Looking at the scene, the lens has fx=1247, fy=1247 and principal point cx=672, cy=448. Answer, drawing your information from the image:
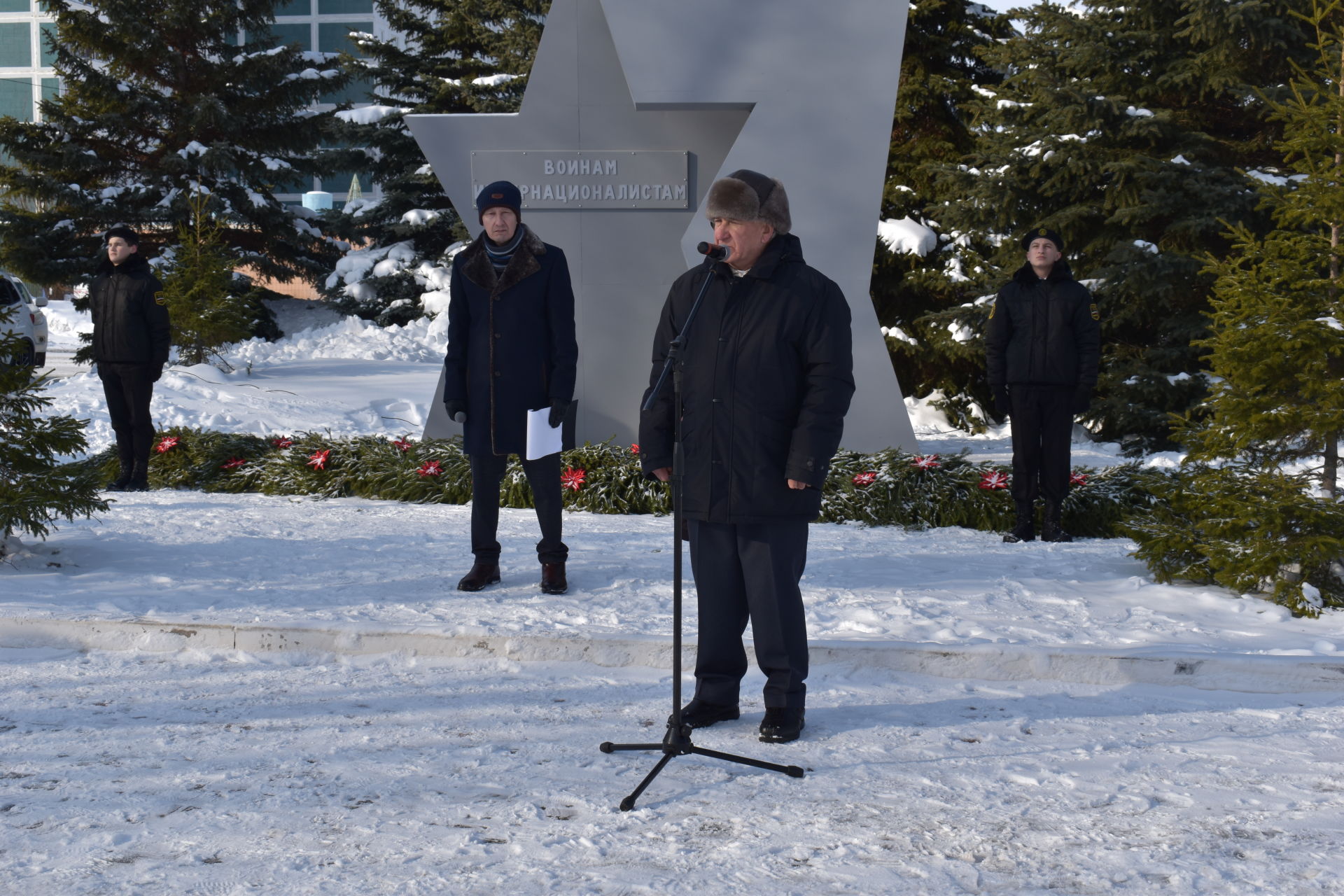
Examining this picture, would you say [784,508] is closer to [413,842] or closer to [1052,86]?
[413,842]

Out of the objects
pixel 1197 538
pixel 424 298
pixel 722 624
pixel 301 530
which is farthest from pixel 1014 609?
pixel 424 298

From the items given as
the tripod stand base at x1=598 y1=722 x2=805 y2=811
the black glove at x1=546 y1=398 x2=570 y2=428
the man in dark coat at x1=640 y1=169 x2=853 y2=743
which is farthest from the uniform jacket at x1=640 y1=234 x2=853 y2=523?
the black glove at x1=546 y1=398 x2=570 y2=428

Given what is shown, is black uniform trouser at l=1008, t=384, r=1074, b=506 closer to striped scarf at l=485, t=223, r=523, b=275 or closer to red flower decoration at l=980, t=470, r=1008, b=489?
red flower decoration at l=980, t=470, r=1008, b=489

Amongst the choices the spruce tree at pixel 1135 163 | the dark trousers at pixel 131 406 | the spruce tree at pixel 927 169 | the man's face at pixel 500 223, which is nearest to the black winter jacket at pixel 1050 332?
the man's face at pixel 500 223

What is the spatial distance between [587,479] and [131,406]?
3.62 m

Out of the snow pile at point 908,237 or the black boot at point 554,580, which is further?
the snow pile at point 908,237

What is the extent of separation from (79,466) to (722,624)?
13.9 ft

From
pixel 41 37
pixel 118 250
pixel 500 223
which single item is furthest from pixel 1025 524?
pixel 41 37

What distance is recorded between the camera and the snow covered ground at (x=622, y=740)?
3195mm

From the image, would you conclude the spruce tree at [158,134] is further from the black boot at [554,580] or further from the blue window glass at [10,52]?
the blue window glass at [10,52]

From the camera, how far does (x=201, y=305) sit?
16.9m

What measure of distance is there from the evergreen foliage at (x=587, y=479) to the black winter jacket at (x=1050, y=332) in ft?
2.66

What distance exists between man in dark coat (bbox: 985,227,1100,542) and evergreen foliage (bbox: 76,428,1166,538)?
42 cm

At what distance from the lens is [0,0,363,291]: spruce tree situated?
76.9 ft
